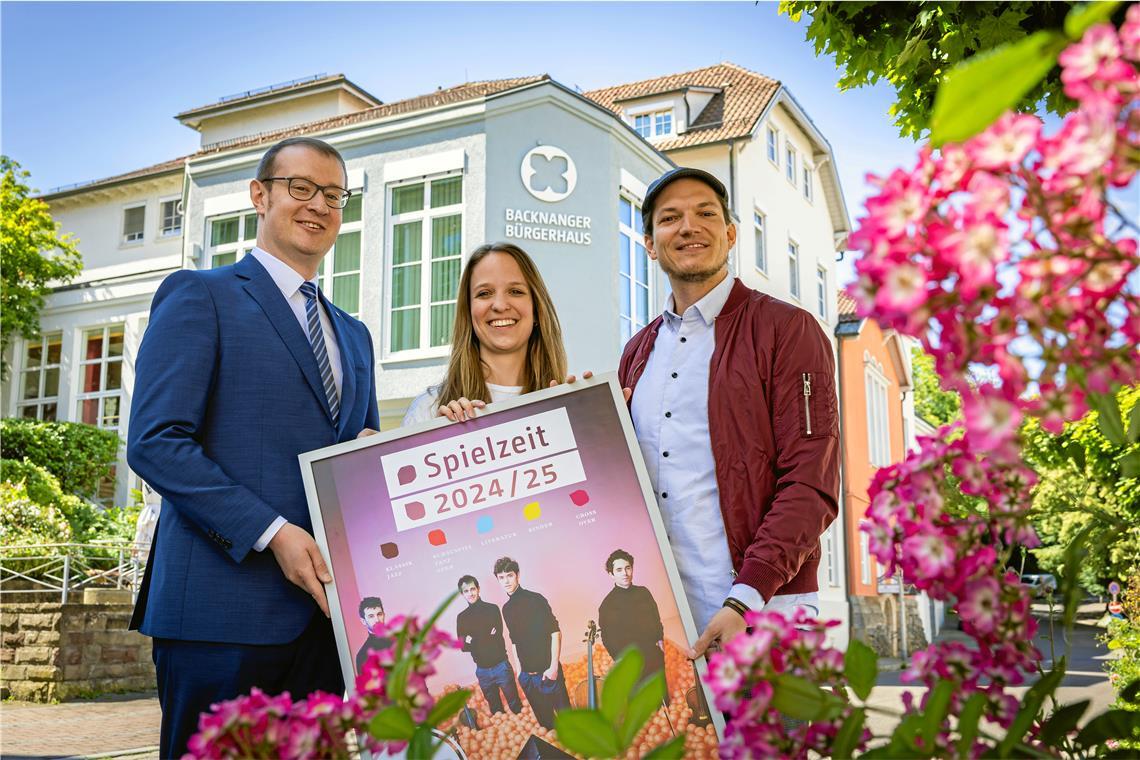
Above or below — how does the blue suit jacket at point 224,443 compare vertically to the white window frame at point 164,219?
below

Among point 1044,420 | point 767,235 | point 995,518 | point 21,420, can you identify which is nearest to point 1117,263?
point 1044,420

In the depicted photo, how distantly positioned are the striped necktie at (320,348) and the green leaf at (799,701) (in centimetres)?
193

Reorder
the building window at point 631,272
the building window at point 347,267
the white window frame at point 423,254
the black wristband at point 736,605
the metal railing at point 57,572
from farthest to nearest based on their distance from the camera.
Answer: the building window at point 631,272 < the building window at point 347,267 < the white window frame at point 423,254 < the metal railing at point 57,572 < the black wristband at point 736,605

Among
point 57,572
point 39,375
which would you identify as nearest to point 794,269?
point 57,572

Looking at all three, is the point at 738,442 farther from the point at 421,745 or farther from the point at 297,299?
the point at 421,745

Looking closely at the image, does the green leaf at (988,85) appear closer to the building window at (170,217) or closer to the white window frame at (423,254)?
the white window frame at (423,254)

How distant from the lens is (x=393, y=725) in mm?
1014

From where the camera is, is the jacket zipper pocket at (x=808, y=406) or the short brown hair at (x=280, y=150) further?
the short brown hair at (x=280, y=150)

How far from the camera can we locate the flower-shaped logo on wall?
16766 mm

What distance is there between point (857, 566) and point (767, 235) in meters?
8.99

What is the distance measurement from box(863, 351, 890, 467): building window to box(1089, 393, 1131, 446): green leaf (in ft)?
92.2

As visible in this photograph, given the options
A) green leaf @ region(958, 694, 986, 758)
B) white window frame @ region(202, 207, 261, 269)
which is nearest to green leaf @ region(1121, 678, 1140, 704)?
green leaf @ region(958, 694, 986, 758)

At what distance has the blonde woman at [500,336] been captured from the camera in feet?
10.7

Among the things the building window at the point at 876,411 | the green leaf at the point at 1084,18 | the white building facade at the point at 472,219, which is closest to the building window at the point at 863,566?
the white building facade at the point at 472,219
